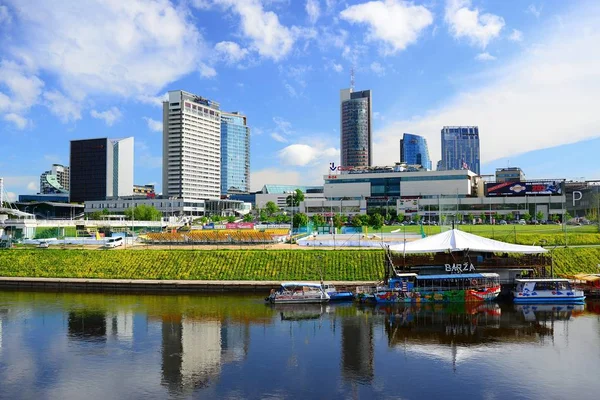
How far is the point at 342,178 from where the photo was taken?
173500mm

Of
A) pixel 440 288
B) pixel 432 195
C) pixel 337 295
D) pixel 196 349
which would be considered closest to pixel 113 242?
pixel 337 295

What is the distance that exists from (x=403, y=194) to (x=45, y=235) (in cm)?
11043

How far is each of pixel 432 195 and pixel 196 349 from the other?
456ft

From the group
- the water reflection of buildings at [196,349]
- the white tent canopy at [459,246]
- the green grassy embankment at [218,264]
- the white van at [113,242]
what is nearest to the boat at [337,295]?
the green grassy embankment at [218,264]

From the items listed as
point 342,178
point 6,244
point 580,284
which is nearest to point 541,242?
point 580,284

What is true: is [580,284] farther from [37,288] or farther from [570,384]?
[37,288]

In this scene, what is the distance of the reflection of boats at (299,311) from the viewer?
38844 millimetres

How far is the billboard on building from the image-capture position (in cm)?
14475

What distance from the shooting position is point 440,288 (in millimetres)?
44500

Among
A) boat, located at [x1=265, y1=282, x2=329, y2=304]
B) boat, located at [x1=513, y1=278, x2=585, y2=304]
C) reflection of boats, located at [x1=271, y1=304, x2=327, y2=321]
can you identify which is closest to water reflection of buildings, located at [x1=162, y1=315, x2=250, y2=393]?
reflection of boats, located at [x1=271, y1=304, x2=327, y2=321]

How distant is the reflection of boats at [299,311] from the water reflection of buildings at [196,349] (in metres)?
4.69

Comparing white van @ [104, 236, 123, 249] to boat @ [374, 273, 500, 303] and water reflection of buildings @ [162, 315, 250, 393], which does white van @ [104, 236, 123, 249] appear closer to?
water reflection of buildings @ [162, 315, 250, 393]

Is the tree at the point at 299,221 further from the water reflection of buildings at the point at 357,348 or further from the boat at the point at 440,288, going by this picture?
the water reflection of buildings at the point at 357,348

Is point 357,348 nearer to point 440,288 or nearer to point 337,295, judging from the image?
point 337,295
